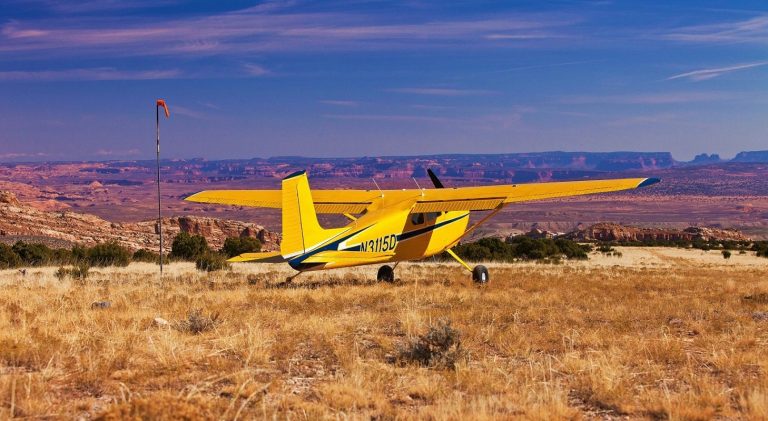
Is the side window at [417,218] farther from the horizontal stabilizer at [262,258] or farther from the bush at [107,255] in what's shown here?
the bush at [107,255]

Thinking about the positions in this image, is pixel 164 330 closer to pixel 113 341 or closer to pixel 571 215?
pixel 113 341

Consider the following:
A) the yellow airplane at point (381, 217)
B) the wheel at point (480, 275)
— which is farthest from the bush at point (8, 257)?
the wheel at point (480, 275)

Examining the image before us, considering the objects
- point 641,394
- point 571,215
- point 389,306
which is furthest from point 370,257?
point 571,215

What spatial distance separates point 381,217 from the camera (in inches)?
672

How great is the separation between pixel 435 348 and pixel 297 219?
703cm

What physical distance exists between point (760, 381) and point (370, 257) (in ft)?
32.4

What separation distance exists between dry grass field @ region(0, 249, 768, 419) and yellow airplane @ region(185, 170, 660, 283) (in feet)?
4.43

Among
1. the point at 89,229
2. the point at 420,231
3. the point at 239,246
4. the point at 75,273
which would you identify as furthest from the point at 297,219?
the point at 89,229

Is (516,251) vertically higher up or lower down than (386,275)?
lower down

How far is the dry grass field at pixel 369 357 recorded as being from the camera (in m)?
5.95

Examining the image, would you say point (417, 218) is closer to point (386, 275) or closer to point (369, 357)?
point (386, 275)

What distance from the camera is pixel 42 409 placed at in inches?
224

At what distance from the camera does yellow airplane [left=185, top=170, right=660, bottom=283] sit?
47.6 feet

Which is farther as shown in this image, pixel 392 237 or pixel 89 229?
pixel 89 229
